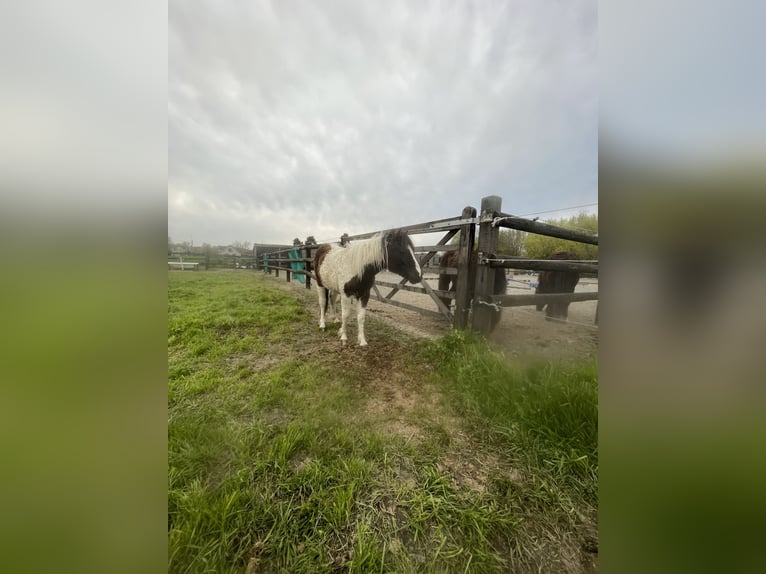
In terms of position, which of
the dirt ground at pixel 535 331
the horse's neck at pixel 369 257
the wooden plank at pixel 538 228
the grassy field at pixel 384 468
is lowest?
the grassy field at pixel 384 468

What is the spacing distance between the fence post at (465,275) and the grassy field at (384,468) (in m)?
0.61

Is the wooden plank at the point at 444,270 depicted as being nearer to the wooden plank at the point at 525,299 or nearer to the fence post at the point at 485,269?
the fence post at the point at 485,269

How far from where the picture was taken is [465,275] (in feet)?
9.69

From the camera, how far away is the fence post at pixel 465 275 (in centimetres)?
289

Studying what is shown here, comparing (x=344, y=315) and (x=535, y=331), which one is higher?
(x=344, y=315)

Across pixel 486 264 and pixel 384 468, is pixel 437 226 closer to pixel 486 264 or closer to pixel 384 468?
pixel 486 264

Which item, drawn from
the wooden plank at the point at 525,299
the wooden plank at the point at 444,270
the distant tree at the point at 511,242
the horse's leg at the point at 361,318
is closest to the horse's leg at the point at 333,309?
the horse's leg at the point at 361,318

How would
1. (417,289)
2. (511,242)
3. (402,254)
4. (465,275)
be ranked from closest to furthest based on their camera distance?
(465,275), (511,242), (402,254), (417,289)

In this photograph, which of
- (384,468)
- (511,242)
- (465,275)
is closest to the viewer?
(384,468)

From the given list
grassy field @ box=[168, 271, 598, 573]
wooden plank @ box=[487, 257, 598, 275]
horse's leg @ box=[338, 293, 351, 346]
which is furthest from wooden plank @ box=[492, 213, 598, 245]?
horse's leg @ box=[338, 293, 351, 346]

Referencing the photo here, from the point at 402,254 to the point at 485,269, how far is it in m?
1.14

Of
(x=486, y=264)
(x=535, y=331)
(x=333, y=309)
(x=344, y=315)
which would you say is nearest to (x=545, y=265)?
(x=486, y=264)
